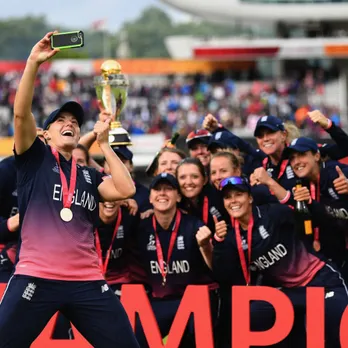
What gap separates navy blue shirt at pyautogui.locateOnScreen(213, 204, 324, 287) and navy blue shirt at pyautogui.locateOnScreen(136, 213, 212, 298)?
0.83 ft

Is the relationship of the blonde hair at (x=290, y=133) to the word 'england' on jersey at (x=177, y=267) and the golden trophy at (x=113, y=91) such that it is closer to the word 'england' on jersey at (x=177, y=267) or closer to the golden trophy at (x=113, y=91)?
the golden trophy at (x=113, y=91)

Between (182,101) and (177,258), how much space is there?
1216 inches

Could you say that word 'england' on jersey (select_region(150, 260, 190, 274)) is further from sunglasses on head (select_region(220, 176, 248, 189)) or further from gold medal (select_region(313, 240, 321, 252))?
gold medal (select_region(313, 240, 321, 252))

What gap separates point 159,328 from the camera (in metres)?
7.07

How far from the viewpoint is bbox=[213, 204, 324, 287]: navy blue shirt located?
22.3 feet

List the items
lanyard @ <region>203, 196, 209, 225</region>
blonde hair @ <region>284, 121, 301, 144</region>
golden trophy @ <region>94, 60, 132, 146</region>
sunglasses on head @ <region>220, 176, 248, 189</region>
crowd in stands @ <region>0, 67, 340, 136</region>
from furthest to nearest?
crowd in stands @ <region>0, 67, 340, 136</region>
blonde hair @ <region>284, 121, 301, 144</region>
golden trophy @ <region>94, 60, 132, 146</region>
lanyard @ <region>203, 196, 209, 225</region>
sunglasses on head @ <region>220, 176, 248, 189</region>

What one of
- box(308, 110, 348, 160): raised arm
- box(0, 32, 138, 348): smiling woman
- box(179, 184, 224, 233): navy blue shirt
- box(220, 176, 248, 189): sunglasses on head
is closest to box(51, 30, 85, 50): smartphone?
box(0, 32, 138, 348): smiling woman

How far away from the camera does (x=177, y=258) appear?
709 centimetres

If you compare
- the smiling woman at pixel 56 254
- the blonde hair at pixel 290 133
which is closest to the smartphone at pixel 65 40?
the smiling woman at pixel 56 254

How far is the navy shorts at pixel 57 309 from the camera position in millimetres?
5359

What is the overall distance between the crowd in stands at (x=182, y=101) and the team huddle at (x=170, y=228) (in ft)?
73.2

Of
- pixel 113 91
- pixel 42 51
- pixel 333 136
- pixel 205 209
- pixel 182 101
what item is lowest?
pixel 205 209

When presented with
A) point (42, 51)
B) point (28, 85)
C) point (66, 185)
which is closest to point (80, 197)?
point (66, 185)

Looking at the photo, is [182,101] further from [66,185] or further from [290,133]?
[66,185]
